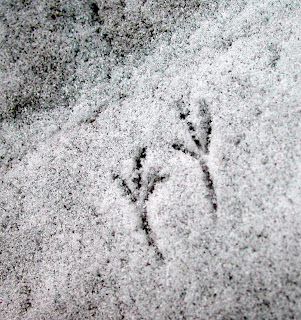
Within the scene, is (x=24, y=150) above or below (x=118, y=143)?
above

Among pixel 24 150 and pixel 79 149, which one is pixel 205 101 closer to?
pixel 79 149

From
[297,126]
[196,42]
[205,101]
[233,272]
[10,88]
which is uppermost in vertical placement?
[10,88]

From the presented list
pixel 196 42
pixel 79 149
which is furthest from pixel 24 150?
pixel 196 42

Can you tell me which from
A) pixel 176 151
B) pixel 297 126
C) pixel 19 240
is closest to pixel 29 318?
pixel 19 240

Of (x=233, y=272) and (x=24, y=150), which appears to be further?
(x=24, y=150)

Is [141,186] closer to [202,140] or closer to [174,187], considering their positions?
[174,187]

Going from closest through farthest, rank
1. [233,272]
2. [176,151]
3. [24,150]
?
[233,272], [176,151], [24,150]

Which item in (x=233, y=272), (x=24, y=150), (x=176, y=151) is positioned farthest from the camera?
(x=24, y=150)

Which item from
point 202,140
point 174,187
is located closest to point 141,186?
point 174,187
